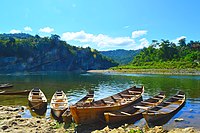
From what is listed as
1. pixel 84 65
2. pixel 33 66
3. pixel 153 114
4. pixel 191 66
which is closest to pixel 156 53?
pixel 191 66

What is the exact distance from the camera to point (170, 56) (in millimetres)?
137875

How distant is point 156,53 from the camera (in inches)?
5876

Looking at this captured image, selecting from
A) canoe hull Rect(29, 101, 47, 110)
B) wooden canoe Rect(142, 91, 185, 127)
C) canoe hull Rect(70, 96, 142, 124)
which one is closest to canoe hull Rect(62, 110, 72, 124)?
canoe hull Rect(70, 96, 142, 124)

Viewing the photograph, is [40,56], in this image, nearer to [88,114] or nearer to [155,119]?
[88,114]

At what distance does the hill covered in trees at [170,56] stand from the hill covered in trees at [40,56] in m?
55.1

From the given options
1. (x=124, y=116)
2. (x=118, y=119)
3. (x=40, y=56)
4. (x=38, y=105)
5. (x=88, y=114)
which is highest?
(x=40, y=56)

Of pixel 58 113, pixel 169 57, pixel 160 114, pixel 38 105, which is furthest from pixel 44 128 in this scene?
pixel 169 57

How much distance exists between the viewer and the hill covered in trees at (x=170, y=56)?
11161 cm

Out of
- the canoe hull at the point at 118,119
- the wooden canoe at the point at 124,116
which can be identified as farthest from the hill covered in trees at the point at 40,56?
the canoe hull at the point at 118,119

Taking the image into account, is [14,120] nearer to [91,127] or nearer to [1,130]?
[1,130]

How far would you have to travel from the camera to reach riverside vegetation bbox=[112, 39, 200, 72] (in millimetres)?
109250

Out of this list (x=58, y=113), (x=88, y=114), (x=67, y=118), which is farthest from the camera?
(x=58, y=113)

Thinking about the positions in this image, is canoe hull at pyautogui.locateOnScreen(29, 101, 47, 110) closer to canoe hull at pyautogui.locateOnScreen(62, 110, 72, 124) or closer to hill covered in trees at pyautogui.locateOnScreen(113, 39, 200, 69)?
canoe hull at pyautogui.locateOnScreen(62, 110, 72, 124)

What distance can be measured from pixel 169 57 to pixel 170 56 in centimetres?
86
